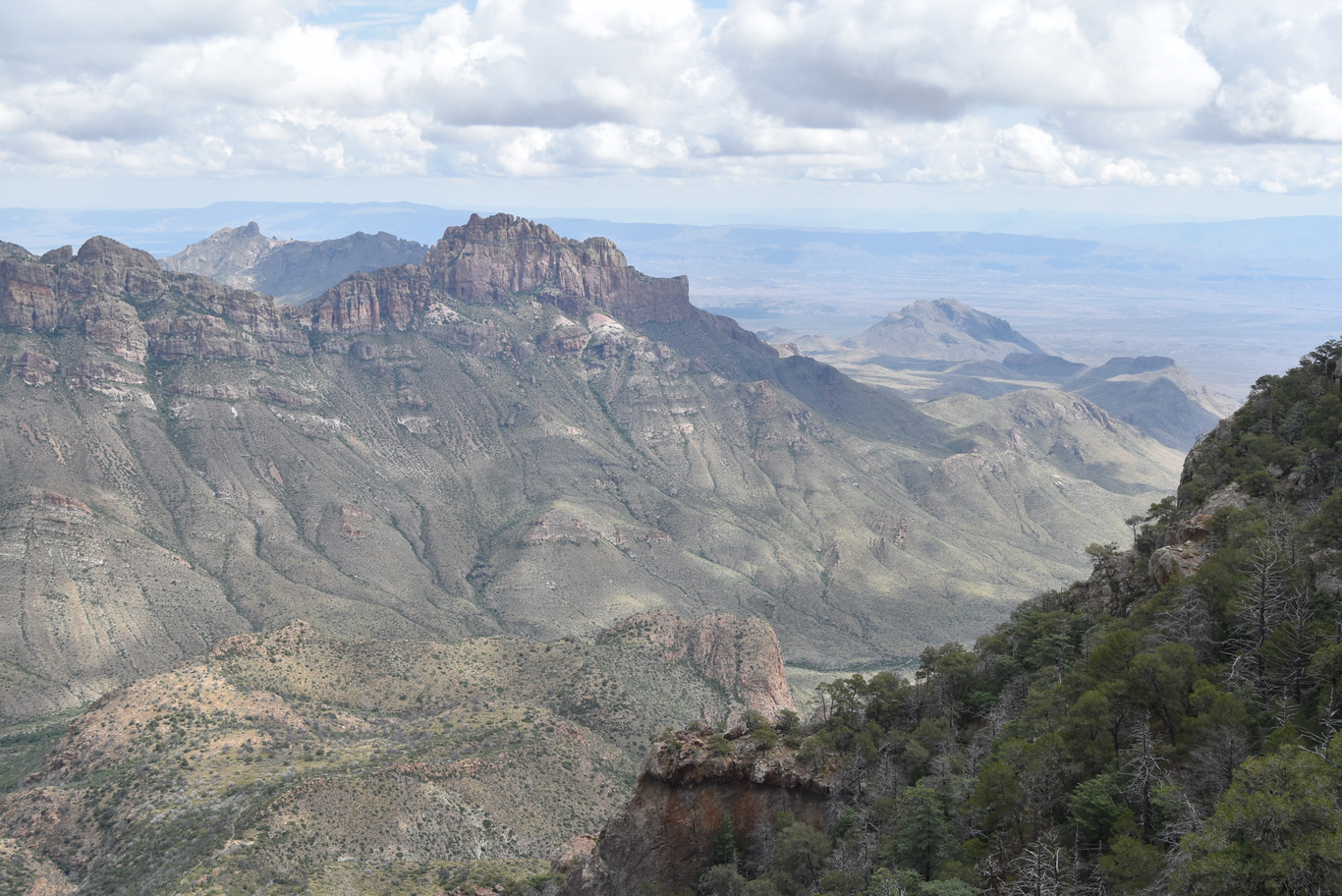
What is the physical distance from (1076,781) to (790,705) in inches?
4766

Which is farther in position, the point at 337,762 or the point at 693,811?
the point at 337,762

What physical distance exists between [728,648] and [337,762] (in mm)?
77049

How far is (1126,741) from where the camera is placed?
47.3 m

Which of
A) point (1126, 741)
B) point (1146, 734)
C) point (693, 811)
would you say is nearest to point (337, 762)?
point (693, 811)

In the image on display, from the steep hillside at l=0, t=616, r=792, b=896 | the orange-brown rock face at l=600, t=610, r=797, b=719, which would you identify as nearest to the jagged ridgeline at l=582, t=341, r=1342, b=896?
the steep hillside at l=0, t=616, r=792, b=896

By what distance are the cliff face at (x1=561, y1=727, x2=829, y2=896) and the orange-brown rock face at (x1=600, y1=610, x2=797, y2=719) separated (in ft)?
288

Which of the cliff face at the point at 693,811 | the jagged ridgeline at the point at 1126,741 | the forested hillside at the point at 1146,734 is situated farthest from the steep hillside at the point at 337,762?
the forested hillside at the point at 1146,734

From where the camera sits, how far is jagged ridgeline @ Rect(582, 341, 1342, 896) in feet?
119

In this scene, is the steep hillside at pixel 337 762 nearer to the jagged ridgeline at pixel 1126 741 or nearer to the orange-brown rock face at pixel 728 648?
the orange-brown rock face at pixel 728 648

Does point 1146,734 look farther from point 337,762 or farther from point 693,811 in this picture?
point 337,762

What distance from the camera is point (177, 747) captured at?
357ft

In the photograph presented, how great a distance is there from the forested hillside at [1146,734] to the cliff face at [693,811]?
102 inches

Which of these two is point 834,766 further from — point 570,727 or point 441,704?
point 441,704

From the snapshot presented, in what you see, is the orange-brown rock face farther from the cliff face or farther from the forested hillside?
the cliff face
